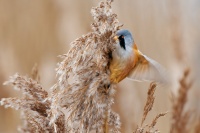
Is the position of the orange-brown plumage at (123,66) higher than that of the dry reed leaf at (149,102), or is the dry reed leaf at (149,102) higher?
the orange-brown plumage at (123,66)

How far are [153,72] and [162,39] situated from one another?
1923 millimetres

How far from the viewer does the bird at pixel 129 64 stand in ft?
4.80

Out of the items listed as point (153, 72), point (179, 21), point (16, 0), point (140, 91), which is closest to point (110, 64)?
point (153, 72)

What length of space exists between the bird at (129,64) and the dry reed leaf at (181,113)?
24 cm

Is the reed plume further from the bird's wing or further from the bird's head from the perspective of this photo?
the bird's wing

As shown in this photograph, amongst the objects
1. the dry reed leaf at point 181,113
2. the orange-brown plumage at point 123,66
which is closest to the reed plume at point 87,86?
the orange-brown plumage at point 123,66

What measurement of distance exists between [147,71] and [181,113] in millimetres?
284

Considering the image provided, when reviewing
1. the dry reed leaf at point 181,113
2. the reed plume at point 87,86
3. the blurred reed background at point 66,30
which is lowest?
the reed plume at point 87,86

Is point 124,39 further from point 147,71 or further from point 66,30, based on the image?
point 66,30

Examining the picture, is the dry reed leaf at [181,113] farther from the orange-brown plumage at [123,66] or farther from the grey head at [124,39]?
the grey head at [124,39]

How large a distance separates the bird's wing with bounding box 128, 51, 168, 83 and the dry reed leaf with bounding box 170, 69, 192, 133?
0.24m

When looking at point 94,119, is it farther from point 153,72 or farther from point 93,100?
point 153,72

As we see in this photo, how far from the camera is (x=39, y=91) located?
148 cm

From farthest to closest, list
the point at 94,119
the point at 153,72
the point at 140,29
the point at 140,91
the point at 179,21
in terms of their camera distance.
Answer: the point at 140,29 → the point at 140,91 → the point at 179,21 → the point at 153,72 → the point at 94,119
